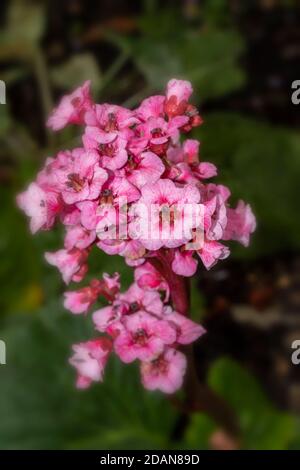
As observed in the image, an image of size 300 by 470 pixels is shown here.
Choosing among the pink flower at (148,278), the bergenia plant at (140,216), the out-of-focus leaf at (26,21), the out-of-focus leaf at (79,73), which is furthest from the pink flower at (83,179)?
the out-of-focus leaf at (26,21)

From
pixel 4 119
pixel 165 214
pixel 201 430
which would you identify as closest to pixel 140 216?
pixel 165 214

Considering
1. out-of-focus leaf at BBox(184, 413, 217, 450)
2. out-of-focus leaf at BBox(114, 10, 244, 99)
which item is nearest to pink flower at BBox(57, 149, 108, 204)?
out-of-focus leaf at BBox(184, 413, 217, 450)

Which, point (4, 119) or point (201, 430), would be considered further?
point (4, 119)

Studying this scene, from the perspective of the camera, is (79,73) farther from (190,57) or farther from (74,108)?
(74,108)

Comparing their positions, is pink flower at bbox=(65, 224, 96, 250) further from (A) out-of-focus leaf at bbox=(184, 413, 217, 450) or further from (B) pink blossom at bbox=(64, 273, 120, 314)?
(A) out-of-focus leaf at bbox=(184, 413, 217, 450)

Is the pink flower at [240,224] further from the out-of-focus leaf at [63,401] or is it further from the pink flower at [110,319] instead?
the out-of-focus leaf at [63,401]
